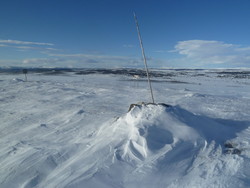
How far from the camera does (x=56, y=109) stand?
11.8 metres

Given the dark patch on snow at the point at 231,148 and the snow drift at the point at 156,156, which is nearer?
the snow drift at the point at 156,156

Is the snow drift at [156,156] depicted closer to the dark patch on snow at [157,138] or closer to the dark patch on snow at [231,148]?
the dark patch on snow at [157,138]

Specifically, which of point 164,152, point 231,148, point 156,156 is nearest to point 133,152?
point 156,156

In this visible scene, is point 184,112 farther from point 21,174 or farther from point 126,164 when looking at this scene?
point 21,174

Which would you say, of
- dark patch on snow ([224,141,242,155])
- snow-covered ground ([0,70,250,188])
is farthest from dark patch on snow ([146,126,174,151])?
dark patch on snow ([224,141,242,155])

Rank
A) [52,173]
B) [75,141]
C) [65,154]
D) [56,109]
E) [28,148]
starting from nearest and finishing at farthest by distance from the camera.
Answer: [52,173], [65,154], [28,148], [75,141], [56,109]

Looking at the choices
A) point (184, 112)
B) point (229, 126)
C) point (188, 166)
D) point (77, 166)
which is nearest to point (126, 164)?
point (77, 166)

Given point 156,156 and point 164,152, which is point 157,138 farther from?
point 156,156

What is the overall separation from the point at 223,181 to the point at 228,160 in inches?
44.2

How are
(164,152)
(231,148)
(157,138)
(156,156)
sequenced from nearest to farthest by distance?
(156,156) < (164,152) < (231,148) < (157,138)

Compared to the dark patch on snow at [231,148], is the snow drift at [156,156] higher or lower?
higher

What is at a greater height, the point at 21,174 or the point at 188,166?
the point at 21,174

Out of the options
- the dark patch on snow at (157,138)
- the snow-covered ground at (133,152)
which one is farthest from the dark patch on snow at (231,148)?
the dark patch on snow at (157,138)

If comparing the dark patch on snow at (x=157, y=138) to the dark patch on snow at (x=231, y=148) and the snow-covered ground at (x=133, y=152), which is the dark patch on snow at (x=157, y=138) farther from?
the dark patch on snow at (x=231, y=148)
